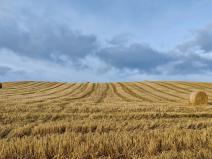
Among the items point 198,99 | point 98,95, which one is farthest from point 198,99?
point 98,95

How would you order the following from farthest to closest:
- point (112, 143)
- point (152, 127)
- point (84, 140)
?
point (152, 127) → point (84, 140) → point (112, 143)

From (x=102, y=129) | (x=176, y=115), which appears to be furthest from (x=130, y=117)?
(x=102, y=129)

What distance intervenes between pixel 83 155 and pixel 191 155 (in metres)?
1.72

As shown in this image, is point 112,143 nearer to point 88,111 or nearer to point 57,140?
point 57,140

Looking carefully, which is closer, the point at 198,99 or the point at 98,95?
the point at 198,99

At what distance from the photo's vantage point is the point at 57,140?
6.05 m

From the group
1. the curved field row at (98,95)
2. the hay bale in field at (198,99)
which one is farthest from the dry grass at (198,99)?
the curved field row at (98,95)

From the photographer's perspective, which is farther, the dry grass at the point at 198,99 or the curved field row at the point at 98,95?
the curved field row at the point at 98,95

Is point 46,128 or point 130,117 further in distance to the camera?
point 130,117

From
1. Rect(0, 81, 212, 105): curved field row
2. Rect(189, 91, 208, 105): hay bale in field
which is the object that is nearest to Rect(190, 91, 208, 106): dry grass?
Rect(189, 91, 208, 105): hay bale in field

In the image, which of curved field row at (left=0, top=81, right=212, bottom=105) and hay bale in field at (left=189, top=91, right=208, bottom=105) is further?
curved field row at (left=0, top=81, right=212, bottom=105)

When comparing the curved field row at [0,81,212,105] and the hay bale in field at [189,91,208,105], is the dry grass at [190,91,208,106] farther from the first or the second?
the curved field row at [0,81,212,105]

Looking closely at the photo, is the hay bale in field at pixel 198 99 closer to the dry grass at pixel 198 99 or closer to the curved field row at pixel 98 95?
the dry grass at pixel 198 99

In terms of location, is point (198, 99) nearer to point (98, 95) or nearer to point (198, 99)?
point (198, 99)
